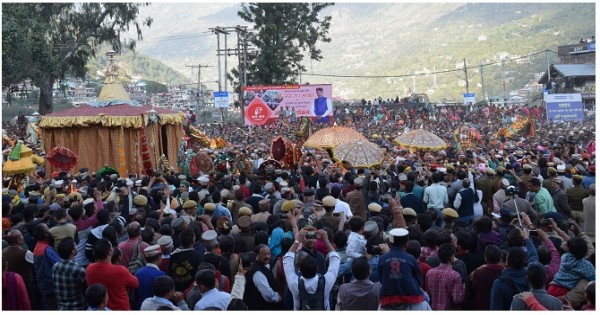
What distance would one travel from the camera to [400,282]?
5.03m

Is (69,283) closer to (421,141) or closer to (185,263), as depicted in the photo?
(185,263)

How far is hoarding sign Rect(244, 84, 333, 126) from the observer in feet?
90.8

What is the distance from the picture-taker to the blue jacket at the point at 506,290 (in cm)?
511

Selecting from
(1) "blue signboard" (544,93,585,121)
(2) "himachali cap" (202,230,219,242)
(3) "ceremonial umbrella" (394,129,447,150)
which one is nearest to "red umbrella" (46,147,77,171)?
(3) "ceremonial umbrella" (394,129,447,150)

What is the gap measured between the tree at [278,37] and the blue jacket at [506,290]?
109 ft

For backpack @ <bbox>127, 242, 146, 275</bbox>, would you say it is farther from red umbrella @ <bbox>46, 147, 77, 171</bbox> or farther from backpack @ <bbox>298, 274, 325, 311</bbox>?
red umbrella @ <bbox>46, 147, 77, 171</bbox>

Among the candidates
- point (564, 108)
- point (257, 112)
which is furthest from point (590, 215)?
point (257, 112)

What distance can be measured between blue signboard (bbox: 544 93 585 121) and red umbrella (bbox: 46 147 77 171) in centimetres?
1525

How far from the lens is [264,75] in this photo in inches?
1501

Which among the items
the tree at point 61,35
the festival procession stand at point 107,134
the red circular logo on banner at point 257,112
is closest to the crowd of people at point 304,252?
the festival procession stand at point 107,134

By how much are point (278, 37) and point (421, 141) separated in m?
25.9

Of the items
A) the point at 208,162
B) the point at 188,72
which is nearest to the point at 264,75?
the point at 208,162

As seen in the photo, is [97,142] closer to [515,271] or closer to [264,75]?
[515,271]

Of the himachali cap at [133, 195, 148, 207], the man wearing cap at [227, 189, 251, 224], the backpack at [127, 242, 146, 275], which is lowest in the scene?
the backpack at [127, 242, 146, 275]
